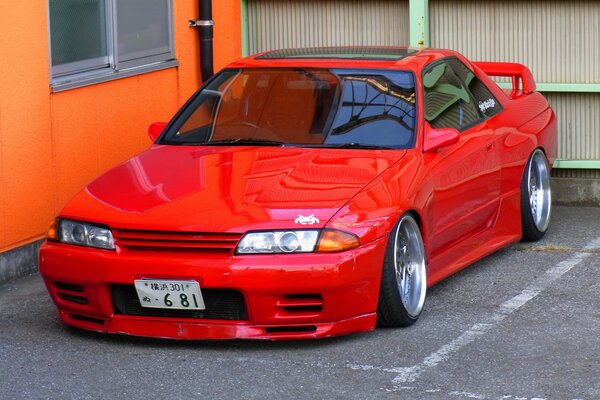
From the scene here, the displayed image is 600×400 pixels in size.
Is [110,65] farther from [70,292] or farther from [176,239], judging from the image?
[176,239]

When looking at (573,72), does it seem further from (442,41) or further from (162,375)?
(162,375)

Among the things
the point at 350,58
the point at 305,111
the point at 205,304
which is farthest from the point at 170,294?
the point at 350,58

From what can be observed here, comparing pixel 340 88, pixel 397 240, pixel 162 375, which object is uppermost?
pixel 340 88

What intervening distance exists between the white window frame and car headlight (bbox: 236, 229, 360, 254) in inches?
114

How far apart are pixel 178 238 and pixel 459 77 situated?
111 inches

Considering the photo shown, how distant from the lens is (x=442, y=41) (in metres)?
11.1

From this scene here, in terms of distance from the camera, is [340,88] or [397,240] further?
[340,88]

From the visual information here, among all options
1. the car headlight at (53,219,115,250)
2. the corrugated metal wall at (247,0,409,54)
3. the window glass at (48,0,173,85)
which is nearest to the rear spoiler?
the corrugated metal wall at (247,0,409,54)

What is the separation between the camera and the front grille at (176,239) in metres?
6.27

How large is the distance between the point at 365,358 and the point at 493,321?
3.24ft

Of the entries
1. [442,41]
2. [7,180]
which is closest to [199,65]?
[442,41]

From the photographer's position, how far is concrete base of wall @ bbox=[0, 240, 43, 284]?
8.16 m

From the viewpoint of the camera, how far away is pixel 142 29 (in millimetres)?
10023

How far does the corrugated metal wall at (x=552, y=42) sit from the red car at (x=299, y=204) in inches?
85.6
